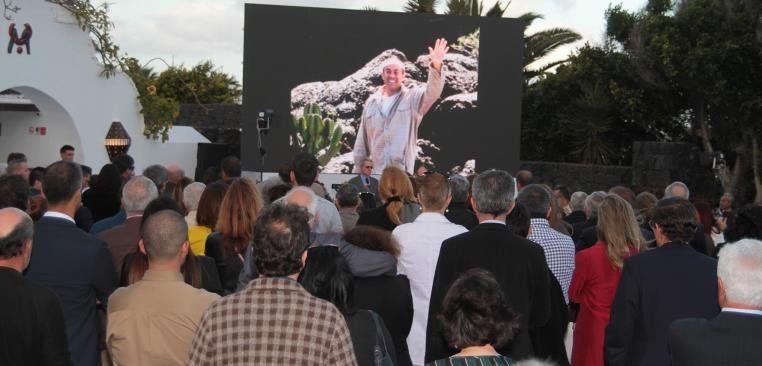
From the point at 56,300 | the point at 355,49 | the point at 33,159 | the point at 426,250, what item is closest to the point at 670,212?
the point at 426,250

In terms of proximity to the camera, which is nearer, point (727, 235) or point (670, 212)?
point (670, 212)

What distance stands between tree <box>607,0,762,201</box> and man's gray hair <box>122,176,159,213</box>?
60.1ft

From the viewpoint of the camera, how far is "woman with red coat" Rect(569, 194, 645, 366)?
595 cm

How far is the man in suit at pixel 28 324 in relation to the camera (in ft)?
12.2

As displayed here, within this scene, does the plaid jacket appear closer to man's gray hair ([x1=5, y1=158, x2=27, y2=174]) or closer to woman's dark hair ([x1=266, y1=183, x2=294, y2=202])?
woman's dark hair ([x1=266, y1=183, x2=294, y2=202])

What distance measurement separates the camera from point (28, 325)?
146 inches

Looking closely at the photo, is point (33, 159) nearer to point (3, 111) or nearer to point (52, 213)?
point (3, 111)

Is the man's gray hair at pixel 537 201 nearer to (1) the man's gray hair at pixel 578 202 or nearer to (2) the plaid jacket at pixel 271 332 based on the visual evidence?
(1) the man's gray hair at pixel 578 202

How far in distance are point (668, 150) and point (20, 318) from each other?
2064 centimetres

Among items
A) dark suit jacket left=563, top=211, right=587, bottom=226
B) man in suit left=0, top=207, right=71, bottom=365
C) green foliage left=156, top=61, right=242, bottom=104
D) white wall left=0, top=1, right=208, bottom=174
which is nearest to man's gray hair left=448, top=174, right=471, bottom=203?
dark suit jacket left=563, top=211, right=587, bottom=226

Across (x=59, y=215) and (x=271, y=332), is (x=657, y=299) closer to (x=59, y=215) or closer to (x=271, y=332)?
(x=271, y=332)

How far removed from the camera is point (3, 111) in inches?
655

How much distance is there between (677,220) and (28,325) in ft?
9.85

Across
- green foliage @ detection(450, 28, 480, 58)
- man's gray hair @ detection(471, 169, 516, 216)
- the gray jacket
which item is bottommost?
the gray jacket
